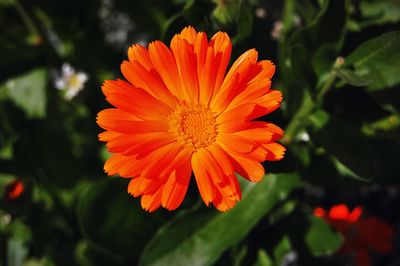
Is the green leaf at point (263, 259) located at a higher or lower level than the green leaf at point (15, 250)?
lower

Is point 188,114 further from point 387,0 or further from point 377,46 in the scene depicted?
Answer: point 387,0

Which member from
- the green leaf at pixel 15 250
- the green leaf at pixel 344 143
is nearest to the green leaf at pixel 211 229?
the green leaf at pixel 344 143

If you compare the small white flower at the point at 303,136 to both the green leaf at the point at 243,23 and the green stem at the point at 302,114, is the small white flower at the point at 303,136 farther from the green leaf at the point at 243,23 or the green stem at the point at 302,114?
the green leaf at the point at 243,23

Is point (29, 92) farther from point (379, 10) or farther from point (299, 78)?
point (379, 10)

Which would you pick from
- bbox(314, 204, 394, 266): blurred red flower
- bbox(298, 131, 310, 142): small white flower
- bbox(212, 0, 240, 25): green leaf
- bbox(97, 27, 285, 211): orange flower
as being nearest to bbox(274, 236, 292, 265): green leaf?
bbox(314, 204, 394, 266): blurred red flower

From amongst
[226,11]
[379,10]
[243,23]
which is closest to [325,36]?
[243,23]

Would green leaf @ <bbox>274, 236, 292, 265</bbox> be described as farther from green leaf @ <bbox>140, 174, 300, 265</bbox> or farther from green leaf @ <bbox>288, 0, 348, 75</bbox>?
green leaf @ <bbox>288, 0, 348, 75</bbox>

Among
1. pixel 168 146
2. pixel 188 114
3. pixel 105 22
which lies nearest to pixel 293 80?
pixel 188 114
